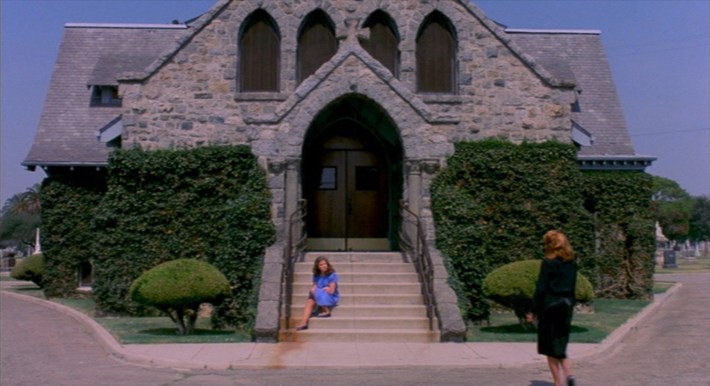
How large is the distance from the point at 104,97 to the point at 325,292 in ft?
49.1

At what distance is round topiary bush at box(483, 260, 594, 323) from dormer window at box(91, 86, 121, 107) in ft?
51.8

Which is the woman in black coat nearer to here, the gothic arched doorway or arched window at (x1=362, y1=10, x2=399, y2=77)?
the gothic arched doorway

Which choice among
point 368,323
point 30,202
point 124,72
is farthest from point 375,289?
point 30,202

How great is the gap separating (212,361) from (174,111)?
26.7 feet

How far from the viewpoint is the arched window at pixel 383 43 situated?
773 inches

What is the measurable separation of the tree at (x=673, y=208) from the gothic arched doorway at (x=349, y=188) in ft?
138

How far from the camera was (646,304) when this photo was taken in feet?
72.8

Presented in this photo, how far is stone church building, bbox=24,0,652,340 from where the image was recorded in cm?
1731

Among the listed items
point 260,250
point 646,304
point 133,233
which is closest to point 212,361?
point 260,250

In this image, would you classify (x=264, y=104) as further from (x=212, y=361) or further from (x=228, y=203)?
(x=212, y=361)

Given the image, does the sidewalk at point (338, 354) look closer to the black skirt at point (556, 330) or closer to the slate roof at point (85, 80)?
the black skirt at point (556, 330)

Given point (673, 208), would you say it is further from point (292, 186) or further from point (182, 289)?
point (182, 289)

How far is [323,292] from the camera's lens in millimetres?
14883

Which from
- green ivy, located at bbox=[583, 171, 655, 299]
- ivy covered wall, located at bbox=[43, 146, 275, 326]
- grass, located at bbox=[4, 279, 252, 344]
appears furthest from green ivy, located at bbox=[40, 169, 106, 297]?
green ivy, located at bbox=[583, 171, 655, 299]
